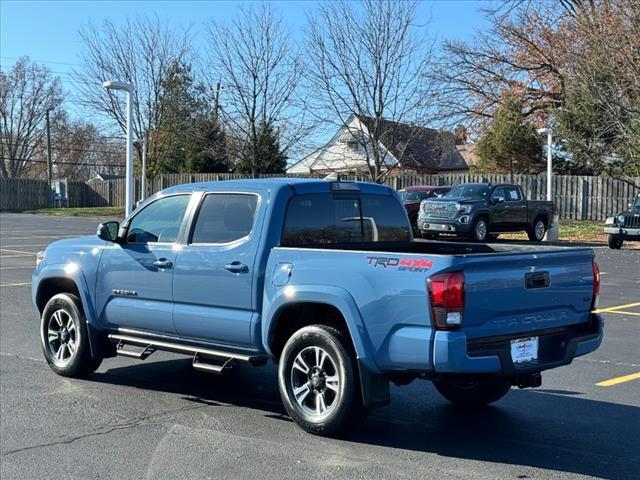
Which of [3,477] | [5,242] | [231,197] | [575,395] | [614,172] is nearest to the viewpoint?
[3,477]

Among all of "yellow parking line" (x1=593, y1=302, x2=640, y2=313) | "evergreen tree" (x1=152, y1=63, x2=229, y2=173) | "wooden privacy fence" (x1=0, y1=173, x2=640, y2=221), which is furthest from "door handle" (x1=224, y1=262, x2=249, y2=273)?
"evergreen tree" (x1=152, y1=63, x2=229, y2=173)

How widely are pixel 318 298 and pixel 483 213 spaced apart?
20.4 metres

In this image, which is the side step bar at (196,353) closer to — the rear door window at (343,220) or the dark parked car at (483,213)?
the rear door window at (343,220)

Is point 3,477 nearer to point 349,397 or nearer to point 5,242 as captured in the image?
point 349,397

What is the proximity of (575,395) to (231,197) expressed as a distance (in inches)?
141

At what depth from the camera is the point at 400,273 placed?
5367 millimetres

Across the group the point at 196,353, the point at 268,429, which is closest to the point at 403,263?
the point at 268,429

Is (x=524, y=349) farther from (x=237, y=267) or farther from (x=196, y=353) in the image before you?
(x=196, y=353)

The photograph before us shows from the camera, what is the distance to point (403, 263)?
5.36 meters

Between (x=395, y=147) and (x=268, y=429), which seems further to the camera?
(x=395, y=147)

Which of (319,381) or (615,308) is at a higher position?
(319,381)

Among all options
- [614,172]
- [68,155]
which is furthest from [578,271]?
[68,155]

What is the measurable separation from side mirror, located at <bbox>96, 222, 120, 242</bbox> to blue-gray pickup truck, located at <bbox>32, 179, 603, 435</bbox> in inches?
0.6

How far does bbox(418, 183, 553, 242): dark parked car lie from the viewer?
24906 millimetres
